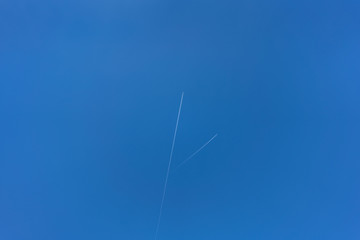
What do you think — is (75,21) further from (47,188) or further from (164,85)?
(47,188)

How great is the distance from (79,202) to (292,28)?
1087 mm

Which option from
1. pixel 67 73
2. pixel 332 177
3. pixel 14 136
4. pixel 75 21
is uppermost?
pixel 75 21

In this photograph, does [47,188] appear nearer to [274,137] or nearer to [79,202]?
[79,202]

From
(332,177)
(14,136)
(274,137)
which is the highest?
(14,136)

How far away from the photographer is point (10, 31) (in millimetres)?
798

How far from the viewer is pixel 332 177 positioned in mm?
820

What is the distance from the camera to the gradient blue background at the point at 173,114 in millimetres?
794

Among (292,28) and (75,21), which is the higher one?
(75,21)

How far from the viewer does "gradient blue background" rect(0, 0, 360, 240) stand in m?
0.79

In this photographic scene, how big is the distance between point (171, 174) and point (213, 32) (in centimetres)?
58

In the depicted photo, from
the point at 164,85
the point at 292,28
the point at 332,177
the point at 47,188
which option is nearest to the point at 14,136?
the point at 47,188

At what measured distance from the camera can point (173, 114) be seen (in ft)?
2.63

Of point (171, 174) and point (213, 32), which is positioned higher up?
point (213, 32)

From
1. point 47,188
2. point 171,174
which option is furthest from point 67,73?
point 171,174
